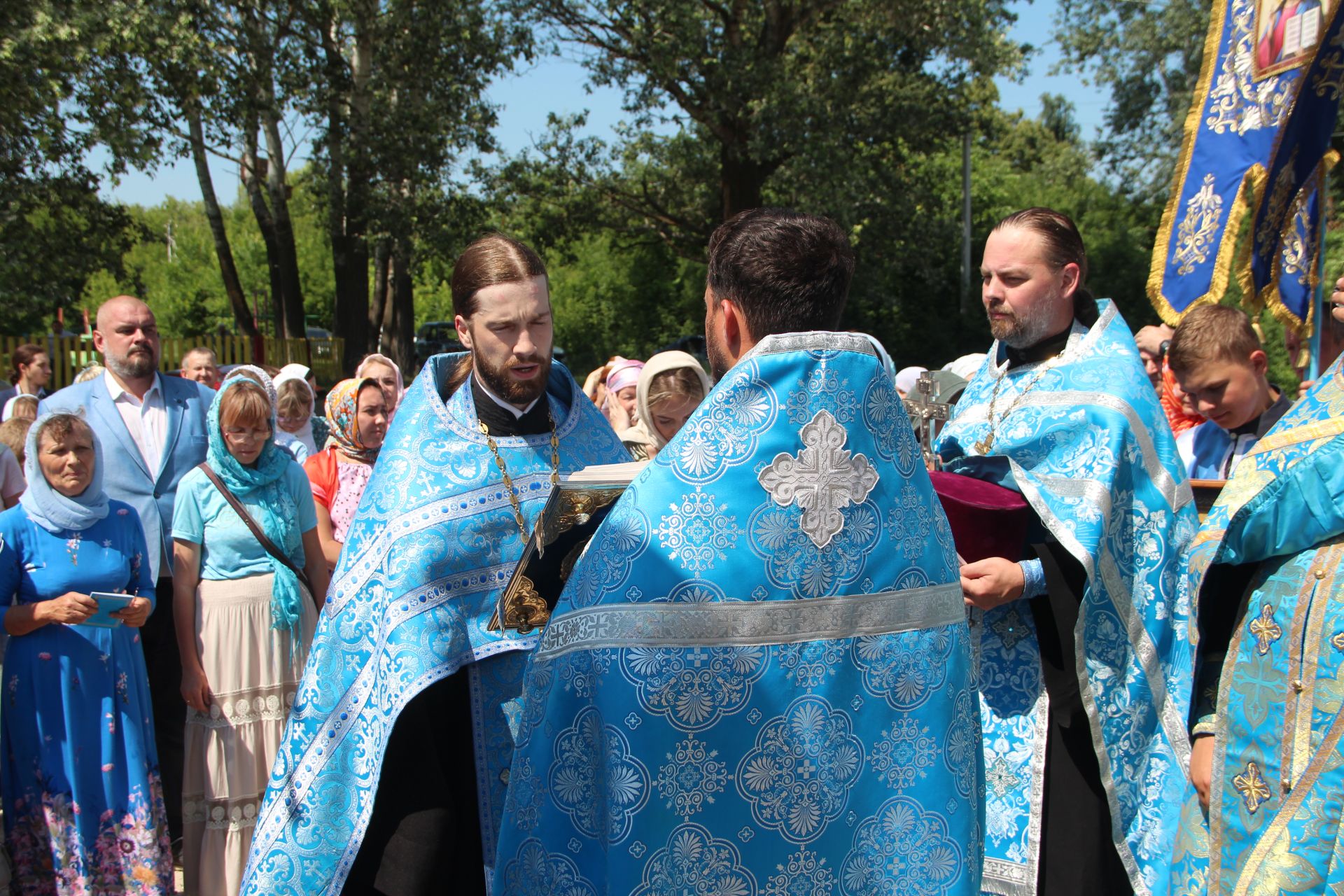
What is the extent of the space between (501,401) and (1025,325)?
1551 millimetres

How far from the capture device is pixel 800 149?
20125mm

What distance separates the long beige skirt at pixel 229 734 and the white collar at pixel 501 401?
205 cm

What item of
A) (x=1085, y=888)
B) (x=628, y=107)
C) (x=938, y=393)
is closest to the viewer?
(x=1085, y=888)

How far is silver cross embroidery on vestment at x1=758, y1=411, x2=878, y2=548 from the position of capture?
2088 millimetres

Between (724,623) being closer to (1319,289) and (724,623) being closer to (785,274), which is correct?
(785,274)

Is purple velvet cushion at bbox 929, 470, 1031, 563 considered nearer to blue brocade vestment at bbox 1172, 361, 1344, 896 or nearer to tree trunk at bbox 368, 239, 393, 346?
blue brocade vestment at bbox 1172, 361, 1344, 896

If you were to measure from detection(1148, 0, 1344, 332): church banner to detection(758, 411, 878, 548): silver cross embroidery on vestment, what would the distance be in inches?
142

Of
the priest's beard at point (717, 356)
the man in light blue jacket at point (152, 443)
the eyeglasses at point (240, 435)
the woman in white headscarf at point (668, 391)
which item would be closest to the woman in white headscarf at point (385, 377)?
the man in light blue jacket at point (152, 443)

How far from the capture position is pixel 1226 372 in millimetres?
4859

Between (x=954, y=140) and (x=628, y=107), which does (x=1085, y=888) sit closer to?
(x=628, y=107)

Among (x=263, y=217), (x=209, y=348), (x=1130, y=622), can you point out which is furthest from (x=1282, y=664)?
(x=263, y=217)

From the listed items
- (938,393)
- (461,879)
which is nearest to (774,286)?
(461,879)

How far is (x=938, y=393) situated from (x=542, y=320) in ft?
6.95

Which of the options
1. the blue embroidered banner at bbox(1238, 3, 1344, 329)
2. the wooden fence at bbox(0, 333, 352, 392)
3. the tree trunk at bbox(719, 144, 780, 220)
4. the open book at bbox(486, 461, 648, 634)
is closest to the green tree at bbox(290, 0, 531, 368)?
the wooden fence at bbox(0, 333, 352, 392)
